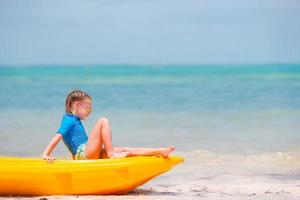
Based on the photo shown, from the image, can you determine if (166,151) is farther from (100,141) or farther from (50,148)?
(50,148)

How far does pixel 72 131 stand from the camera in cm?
475

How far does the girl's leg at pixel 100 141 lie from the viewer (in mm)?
4590

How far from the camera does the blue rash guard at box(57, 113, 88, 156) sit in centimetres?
472

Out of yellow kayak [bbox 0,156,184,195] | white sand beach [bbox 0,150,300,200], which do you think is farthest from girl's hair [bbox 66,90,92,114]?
white sand beach [bbox 0,150,300,200]

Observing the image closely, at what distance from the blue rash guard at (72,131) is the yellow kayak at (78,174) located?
19 centimetres

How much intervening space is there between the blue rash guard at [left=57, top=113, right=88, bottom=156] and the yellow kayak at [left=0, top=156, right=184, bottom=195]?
0.19m

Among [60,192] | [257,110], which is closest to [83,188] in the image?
[60,192]

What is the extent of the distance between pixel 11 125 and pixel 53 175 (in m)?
6.46

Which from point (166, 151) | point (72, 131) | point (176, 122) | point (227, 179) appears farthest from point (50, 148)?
point (176, 122)

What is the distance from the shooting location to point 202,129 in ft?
33.1

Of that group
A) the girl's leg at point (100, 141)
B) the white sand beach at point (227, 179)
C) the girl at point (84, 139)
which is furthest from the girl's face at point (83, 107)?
the white sand beach at point (227, 179)

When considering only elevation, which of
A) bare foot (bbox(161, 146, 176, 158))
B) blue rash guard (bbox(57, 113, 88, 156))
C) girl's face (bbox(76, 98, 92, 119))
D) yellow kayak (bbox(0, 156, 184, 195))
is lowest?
yellow kayak (bbox(0, 156, 184, 195))

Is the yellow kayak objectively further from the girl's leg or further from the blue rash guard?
the blue rash guard

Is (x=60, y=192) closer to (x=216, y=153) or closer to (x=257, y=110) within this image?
(x=216, y=153)
